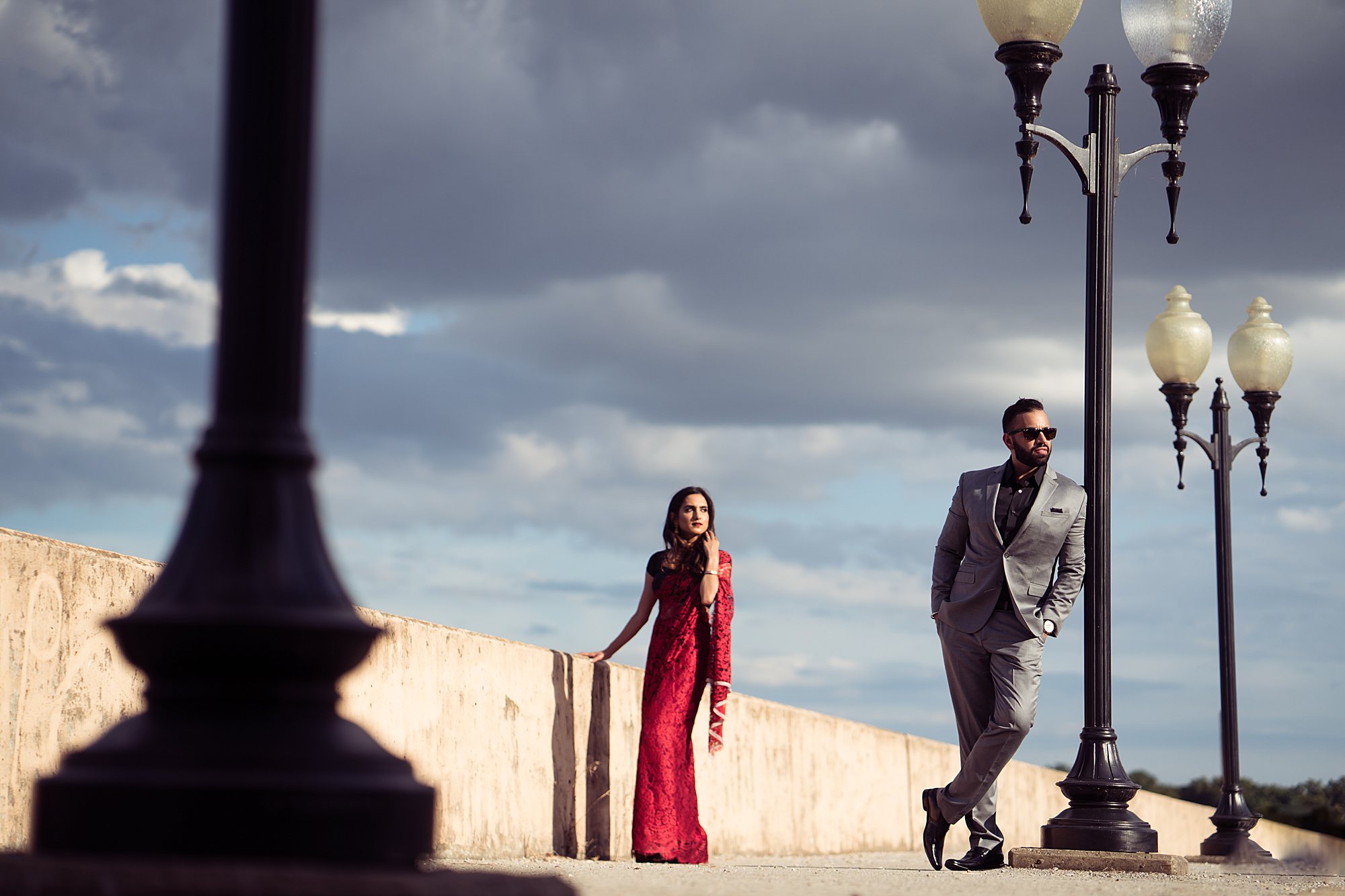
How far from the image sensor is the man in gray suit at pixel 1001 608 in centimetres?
783

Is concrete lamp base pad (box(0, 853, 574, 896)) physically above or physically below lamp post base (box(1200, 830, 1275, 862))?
above

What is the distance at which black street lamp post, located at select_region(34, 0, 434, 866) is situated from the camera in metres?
2.72

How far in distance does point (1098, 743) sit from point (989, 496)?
211 cm

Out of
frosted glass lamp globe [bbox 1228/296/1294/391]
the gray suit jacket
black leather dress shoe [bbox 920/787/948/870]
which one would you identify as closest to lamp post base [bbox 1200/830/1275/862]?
frosted glass lamp globe [bbox 1228/296/1294/391]

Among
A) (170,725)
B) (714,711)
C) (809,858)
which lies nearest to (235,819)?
(170,725)

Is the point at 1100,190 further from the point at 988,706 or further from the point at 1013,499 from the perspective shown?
the point at 988,706

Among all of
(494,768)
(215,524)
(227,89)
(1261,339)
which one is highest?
(1261,339)

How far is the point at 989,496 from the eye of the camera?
26.4ft

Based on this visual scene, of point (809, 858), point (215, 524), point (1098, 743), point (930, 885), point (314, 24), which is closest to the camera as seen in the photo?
point (215, 524)

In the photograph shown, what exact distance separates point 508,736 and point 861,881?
2.67m

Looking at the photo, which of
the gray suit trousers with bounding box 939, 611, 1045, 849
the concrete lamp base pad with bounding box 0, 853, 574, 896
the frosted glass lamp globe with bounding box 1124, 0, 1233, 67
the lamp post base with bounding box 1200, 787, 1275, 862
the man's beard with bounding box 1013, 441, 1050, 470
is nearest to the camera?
the concrete lamp base pad with bounding box 0, 853, 574, 896

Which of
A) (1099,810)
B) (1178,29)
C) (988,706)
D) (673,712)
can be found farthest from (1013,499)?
(1178,29)

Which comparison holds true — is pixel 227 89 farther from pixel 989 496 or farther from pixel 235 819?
pixel 989 496

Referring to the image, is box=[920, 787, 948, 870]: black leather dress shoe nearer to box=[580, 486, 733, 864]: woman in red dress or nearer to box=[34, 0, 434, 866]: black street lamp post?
box=[580, 486, 733, 864]: woman in red dress
